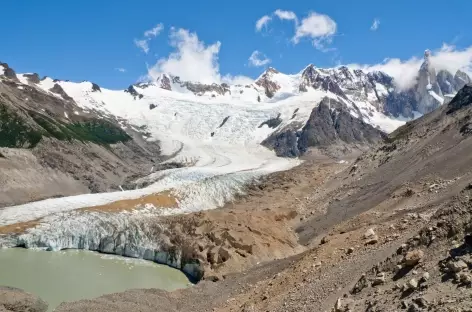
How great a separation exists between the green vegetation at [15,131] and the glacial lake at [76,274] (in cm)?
8029

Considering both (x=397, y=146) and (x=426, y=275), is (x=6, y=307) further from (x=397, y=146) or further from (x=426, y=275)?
(x=397, y=146)

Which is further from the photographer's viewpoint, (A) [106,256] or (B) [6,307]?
(A) [106,256]

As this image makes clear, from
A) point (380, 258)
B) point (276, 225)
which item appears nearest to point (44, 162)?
point (276, 225)

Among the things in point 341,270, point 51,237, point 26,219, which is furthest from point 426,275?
point 26,219

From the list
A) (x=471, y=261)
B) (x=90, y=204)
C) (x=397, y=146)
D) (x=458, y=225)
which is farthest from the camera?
(x=397, y=146)

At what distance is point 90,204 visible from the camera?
72.6 m

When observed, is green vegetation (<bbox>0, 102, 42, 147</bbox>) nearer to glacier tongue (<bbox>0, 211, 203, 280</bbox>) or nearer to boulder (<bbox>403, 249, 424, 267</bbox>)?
glacier tongue (<bbox>0, 211, 203, 280</bbox>)

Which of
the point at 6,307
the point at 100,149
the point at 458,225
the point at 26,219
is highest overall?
the point at 100,149

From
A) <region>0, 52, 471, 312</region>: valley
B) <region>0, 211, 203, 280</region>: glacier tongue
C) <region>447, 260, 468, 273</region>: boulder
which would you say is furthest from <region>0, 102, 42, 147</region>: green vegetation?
<region>447, 260, 468, 273</region>: boulder

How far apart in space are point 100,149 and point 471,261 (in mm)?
164417

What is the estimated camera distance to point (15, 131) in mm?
136250

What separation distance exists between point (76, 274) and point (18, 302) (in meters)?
15.8

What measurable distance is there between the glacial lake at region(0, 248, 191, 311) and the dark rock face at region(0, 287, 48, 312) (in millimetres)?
2490

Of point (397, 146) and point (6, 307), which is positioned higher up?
point (397, 146)
